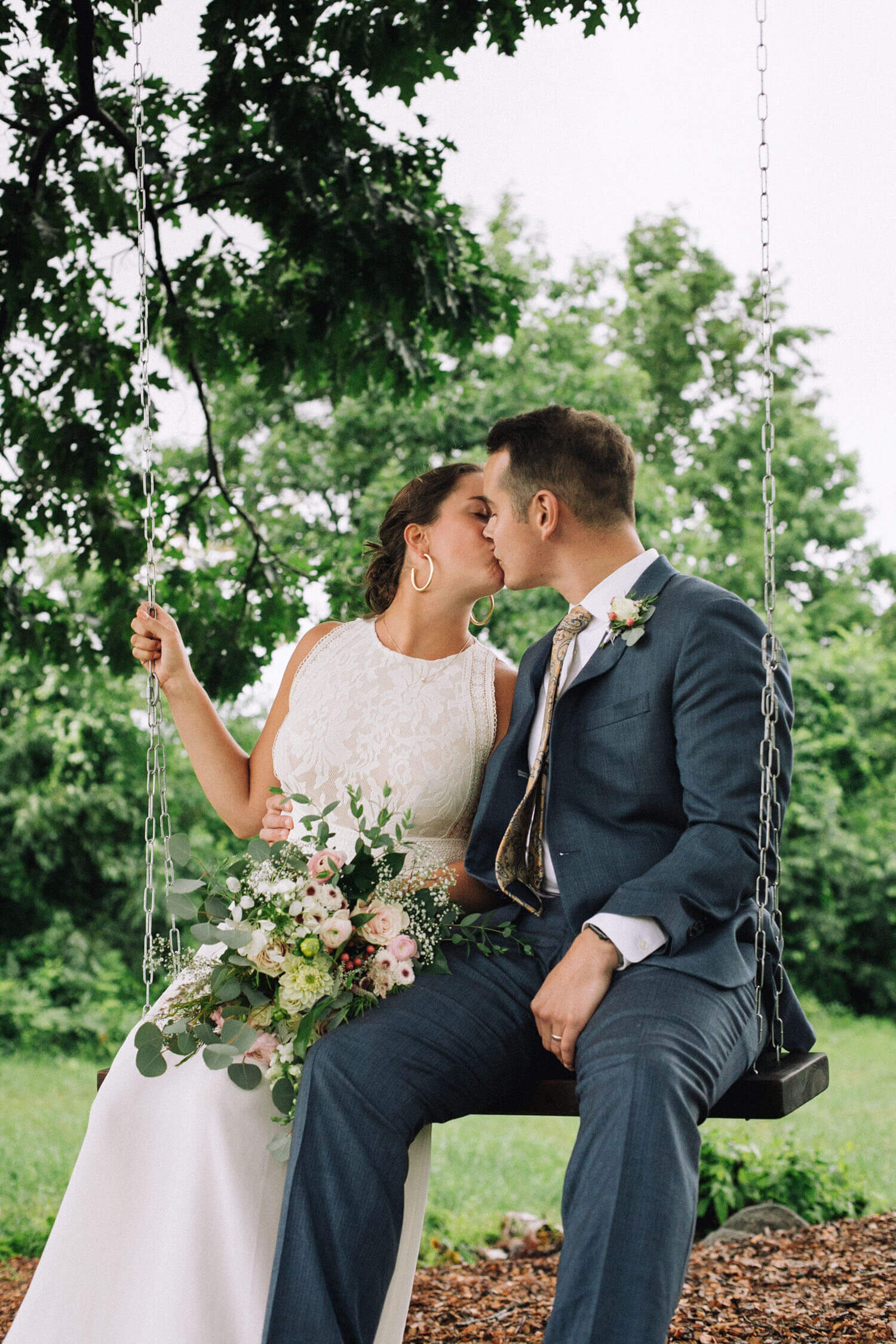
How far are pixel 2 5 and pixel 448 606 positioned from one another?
2.69 meters

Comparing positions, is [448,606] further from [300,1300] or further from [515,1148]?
[515,1148]

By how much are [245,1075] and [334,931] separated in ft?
1.07

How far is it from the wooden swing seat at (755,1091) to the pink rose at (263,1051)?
427 mm

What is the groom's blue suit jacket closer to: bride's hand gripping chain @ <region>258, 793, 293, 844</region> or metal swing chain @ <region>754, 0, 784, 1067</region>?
metal swing chain @ <region>754, 0, 784, 1067</region>

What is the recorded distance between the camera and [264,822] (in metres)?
2.94

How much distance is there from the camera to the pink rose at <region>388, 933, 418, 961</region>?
2307 millimetres

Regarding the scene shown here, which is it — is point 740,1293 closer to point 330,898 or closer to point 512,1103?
point 512,1103

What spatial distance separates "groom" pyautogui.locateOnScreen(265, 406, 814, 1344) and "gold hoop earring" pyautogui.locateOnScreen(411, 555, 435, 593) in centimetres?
44

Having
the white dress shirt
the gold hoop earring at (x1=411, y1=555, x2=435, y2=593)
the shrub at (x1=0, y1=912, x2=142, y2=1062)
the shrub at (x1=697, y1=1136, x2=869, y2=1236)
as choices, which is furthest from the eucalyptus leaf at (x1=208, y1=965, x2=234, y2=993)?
the shrub at (x1=0, y1=912, x2=142, y2=1062)

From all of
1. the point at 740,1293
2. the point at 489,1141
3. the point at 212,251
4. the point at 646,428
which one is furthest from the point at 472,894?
the point at 646,428

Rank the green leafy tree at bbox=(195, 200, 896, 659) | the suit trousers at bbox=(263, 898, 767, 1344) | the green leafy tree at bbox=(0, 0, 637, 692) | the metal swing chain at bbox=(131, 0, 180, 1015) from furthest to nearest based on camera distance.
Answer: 1. the green leafy tree at bbox=(195, 200, 896, 659)
2. the green leafy tree at bbox=(0, 0, 637, 692)
3. the metal swing chain at bbox=(131, 0, 180, 1015)
4. the suit trousers at bbox=(263, 898, 767, 1344)

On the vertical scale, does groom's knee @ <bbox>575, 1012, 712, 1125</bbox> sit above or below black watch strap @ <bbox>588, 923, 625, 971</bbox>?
below

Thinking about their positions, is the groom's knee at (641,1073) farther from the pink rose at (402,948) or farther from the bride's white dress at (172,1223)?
the bride's white dress at (172,1223)

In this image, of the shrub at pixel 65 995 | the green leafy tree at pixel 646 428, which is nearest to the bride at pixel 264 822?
the green leafy tree at pixel 646 428
